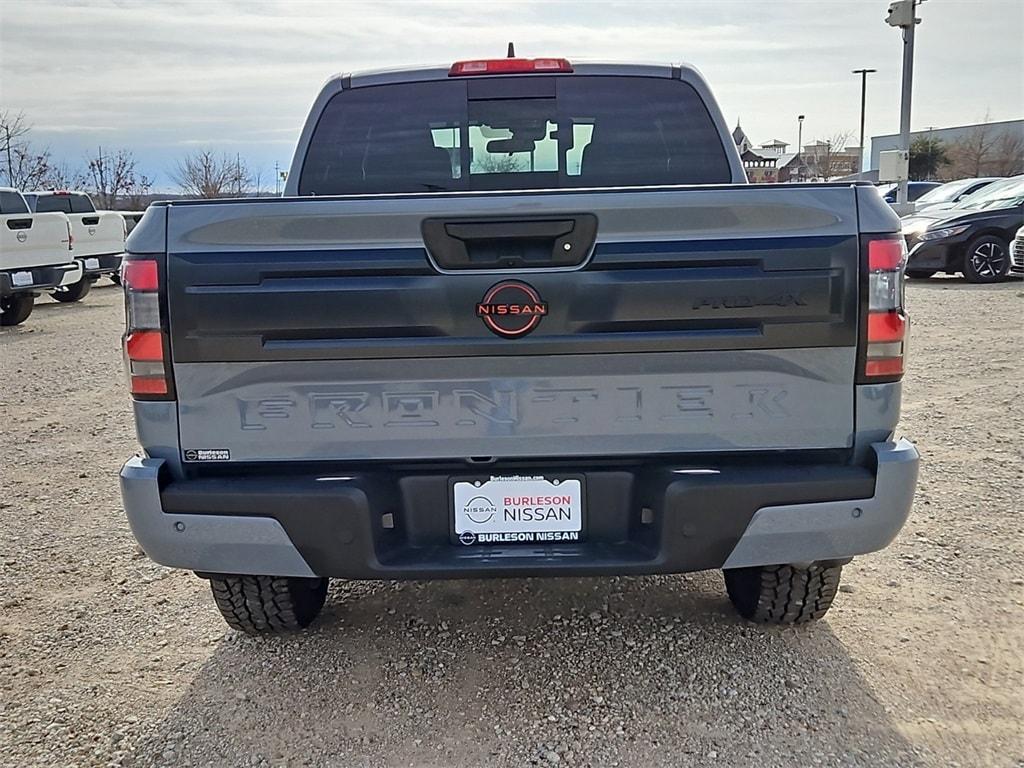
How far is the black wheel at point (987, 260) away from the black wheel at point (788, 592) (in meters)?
13.1

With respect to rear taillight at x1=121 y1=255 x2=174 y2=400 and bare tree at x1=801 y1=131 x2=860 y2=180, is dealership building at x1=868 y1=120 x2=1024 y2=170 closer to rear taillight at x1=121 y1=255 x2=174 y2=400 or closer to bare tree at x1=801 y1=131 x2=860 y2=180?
bare tree at x1=801 y1=131 x2=860 y2=180

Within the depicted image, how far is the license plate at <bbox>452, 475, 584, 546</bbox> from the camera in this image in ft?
8.41

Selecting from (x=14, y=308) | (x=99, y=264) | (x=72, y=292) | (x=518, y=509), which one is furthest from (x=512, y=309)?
(x=99, y=264)

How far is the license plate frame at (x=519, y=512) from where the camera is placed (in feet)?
8.41

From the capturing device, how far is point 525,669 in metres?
3.09

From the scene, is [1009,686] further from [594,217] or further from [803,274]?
[594,217]

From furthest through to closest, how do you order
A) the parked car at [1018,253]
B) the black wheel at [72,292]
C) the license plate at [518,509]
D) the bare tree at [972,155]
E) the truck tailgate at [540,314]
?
1. the bare tree at [972,155]
2. the black wheel at [72,292]
3. the parked car at [1018,253]
4. the license plate at [518,509]
5. the truck tailgate at [540,314]

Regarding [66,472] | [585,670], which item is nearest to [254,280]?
[585,670]

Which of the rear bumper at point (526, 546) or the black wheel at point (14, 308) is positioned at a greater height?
the rear bumper at point (526, 546)

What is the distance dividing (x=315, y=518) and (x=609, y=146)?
7.00 ft

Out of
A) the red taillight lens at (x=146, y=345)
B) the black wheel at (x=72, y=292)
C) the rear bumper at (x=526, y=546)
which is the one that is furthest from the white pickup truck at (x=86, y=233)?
the rear bumper at (x=526, y=546)

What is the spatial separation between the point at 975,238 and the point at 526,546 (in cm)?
1410

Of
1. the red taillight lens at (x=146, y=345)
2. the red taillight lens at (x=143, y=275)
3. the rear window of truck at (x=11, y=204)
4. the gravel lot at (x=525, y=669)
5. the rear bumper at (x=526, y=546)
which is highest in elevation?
the rear window of truck at (x=11, y=204)

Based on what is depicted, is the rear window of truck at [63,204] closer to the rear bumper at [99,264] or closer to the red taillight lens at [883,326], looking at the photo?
the rear bumper at [99,264]
